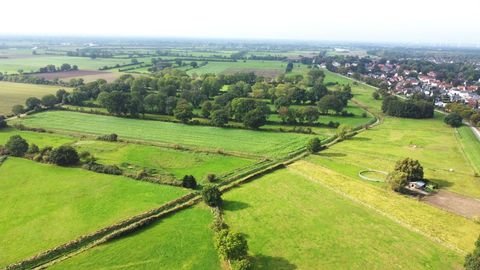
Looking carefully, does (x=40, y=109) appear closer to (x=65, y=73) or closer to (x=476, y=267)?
(x=65, y=73)

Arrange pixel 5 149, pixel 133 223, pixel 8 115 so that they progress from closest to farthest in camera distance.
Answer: pixel 133 223, pixel 5 149, pixel 8 115

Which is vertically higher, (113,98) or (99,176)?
(113,98)

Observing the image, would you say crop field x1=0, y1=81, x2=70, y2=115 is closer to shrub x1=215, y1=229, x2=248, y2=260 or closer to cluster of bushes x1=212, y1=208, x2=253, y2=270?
cluster of bushes x1=212, y1=208, x2=253, y2=270

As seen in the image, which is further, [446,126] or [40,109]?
[40,109]

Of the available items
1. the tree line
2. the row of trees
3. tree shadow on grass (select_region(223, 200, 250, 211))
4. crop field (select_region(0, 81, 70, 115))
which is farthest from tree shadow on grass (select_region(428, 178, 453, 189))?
the row of trees

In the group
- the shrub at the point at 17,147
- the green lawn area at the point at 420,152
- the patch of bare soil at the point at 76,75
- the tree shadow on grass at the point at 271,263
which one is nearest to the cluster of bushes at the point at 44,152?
the shrub at the point at 17,147

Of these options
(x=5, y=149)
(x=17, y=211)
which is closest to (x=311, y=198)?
(x=17, y=211)

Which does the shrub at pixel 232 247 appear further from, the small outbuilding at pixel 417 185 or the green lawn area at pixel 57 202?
the small outbuilding at pixel 417 185
